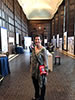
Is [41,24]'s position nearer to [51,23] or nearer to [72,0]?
[51,23]

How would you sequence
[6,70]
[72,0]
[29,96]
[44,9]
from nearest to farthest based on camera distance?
[29,96] → [6,70] → [72,0] → [44,9]

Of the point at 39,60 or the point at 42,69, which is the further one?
the point at 39,60

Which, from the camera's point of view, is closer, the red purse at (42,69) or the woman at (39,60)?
the red purse at (42,69)

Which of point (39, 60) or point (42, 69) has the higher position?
point (39, 60)

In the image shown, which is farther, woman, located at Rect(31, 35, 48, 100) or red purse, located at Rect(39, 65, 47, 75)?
woman, located at Rect(31, 35, 48, 100)

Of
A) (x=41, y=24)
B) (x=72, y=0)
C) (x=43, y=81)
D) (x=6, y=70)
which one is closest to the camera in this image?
(x=43, y=81)

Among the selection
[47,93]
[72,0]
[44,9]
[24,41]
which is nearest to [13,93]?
[47,93]

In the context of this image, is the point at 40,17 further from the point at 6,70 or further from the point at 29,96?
the point at 29,96

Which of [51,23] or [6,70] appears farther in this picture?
[51,23]

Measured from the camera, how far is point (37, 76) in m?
2.43

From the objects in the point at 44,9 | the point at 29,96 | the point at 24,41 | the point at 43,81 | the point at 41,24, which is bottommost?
the point at 29,96

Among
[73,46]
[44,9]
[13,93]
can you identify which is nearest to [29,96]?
[13,93]

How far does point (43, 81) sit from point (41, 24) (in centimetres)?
2544

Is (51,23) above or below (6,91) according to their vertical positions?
above
